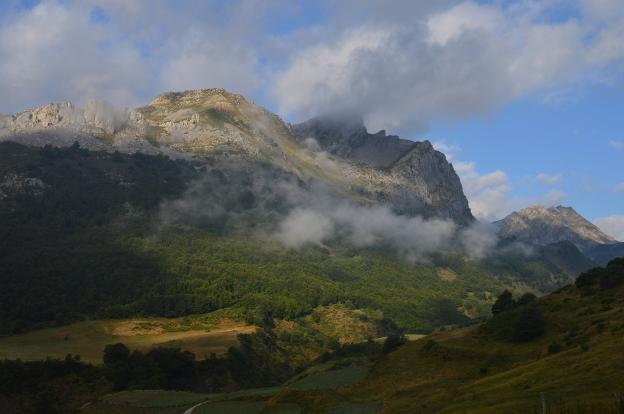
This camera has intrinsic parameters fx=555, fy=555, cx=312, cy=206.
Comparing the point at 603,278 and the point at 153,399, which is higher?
the point at 603,278

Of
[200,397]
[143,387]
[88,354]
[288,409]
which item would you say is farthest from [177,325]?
[288,409]

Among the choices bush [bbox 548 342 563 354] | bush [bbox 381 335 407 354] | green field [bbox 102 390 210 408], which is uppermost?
bush [bbox 548 342 563 354]

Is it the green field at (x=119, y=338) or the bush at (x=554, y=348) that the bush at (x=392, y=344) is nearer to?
the bush at (x=554, y=348)

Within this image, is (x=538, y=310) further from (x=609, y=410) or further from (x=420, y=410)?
(x=609, y=410)

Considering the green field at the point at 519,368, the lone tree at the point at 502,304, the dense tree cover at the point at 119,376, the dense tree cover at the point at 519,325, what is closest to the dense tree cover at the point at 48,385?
the dense tree cover at the point at 119,376

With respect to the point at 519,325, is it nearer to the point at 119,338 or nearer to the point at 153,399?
the point at 153,399

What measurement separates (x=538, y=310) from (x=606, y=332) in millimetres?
23917

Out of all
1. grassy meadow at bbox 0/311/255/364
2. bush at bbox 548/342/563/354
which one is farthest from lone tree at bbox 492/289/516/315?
grassy meadow at bbox 0/311/255/364

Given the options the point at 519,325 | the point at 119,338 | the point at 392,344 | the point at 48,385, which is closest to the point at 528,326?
the point at 519,325

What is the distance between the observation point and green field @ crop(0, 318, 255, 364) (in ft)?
457

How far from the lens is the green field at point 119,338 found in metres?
139

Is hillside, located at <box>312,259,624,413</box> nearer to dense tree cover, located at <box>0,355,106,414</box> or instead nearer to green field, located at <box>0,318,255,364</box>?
dense tree cover, located at <box>0,355,106,414</box>

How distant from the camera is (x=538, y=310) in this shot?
91812 mm

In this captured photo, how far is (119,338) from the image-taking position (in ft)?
522
